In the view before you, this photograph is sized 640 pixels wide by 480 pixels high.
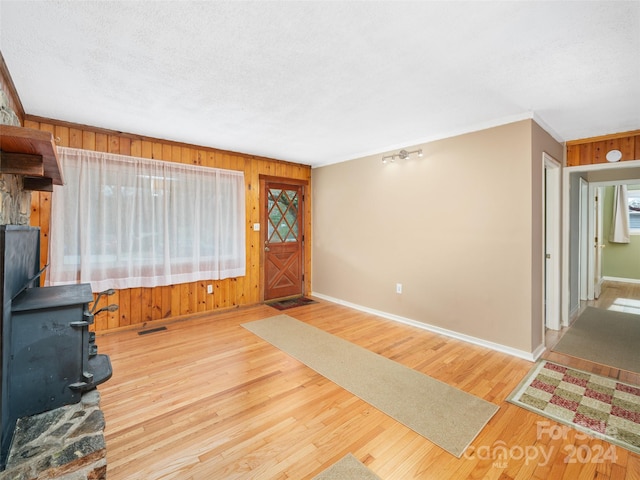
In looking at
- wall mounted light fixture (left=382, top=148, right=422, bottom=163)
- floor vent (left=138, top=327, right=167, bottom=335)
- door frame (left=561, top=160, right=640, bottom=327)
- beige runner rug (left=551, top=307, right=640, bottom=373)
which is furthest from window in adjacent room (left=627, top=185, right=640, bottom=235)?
floor vent (left=138, top=327, right=167, bottom=335)

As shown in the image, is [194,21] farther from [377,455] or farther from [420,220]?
[420,220]

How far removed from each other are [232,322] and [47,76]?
3144 mm

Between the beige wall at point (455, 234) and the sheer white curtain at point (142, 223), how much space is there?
1941 millimetres

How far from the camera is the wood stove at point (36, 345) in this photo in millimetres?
1306

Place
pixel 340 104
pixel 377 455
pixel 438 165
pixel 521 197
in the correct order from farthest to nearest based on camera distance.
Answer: pixel 438 165
pixel 521 197
pixel 340 104
pixel 377 455

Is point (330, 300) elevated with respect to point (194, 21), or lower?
lower

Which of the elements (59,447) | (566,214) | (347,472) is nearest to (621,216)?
(566,214)

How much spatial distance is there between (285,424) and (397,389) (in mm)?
963

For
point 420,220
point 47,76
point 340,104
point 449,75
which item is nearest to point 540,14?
point 449,75

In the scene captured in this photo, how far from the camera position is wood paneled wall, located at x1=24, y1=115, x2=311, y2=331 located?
326 centimetres

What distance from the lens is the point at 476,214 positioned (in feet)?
10.7

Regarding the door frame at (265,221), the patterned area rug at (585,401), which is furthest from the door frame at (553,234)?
the door frame at (265,221)

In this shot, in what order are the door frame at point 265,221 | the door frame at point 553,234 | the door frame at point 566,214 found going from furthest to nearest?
1. the door frame at point 265,221
2. the door frame at point 566,214
3. the door frame at point 553,234

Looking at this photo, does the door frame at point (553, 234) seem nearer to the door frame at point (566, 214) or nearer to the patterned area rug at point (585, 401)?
the door frame at point (566, 214)
